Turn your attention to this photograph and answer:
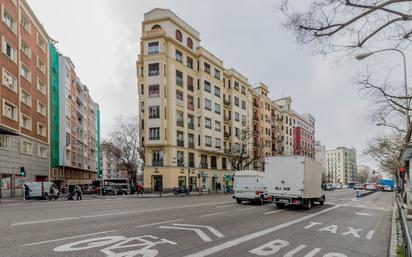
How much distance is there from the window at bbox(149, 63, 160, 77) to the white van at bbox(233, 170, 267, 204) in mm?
27575

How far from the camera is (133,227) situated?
10.7 meters

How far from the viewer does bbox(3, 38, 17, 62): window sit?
3158 centimetres

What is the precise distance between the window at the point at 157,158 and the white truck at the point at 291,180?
28.1 metres

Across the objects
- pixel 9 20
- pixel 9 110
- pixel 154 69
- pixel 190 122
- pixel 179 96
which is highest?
pixel 9 20

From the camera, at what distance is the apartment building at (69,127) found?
54.1 m

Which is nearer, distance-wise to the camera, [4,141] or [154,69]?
[4,141]

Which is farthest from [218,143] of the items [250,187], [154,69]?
[250,187]

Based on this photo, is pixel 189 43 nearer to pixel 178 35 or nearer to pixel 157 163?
pixel 178 35

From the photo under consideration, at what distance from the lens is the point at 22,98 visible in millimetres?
35969

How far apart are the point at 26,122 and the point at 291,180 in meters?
31.3

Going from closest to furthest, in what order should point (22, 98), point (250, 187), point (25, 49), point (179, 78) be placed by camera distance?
point (250, 187)
point (22, 98)
point (25, 49)
point (179, 78)

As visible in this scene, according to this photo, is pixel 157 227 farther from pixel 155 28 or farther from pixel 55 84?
pixel 55 84

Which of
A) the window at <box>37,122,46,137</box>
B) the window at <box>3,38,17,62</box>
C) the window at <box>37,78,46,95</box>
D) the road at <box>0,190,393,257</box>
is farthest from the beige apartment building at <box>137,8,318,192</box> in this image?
the road at <box>0,190,393,257</box>

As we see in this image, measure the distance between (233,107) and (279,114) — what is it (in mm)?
30111
